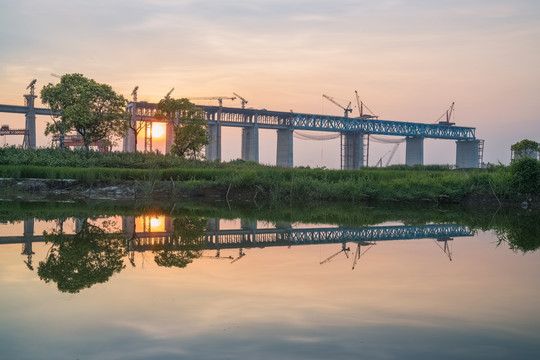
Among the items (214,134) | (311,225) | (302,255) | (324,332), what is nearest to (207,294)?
(324,332)

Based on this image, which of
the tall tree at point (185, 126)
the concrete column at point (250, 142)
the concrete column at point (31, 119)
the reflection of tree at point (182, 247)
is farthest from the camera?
the concrete column at point (250, 142)

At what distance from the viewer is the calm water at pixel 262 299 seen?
393 cm

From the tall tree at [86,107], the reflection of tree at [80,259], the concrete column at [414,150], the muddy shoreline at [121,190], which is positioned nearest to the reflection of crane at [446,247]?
the reflection of tree at [80,259]

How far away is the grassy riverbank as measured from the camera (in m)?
21.9

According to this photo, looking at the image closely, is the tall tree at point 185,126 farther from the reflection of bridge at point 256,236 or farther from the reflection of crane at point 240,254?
the reflection of crane at point 240,254

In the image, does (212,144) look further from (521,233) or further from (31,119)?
(521,233)

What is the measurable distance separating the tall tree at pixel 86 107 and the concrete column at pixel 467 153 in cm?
8800

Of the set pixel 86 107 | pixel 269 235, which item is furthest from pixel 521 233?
pixel 86 107

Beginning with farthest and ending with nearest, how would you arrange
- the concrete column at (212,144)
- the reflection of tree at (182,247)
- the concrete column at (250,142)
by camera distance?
the concrete column at (250,142), the concrete column at (212,144), the reflection of tree at (182,247)

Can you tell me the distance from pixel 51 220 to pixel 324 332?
10098mm

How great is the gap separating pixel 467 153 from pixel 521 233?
4264 inches

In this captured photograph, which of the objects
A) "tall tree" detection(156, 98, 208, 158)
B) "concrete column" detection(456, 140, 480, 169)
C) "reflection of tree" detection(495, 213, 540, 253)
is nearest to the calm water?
"reflection of tree" detection(495, 213, 540, 253)

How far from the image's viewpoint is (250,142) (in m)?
87.8

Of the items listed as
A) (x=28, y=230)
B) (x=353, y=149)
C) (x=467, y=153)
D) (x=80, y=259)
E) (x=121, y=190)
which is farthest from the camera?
(x=467, y=153)
